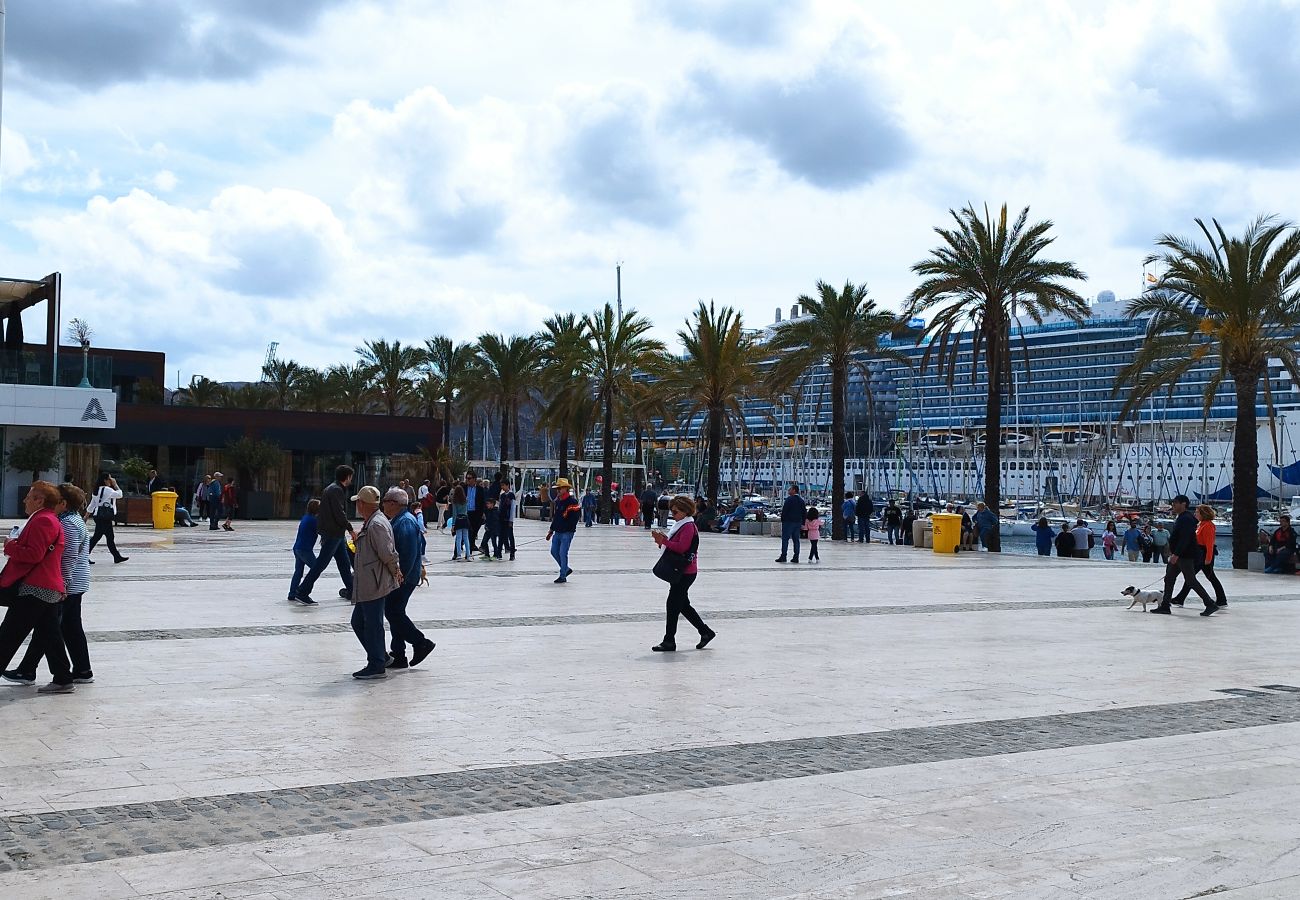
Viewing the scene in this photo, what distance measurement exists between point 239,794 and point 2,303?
145 ft

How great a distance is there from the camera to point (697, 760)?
7.19 metres

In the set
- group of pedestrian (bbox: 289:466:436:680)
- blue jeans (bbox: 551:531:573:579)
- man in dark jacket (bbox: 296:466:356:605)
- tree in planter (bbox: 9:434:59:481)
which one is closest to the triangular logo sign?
tree in planter (bbox: 9:434:59:481)

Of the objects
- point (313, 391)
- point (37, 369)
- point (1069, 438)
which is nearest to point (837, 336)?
point (37, 369)

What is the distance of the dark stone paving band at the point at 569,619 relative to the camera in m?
A: 12.0

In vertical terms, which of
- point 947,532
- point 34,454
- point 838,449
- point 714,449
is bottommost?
point 947,532

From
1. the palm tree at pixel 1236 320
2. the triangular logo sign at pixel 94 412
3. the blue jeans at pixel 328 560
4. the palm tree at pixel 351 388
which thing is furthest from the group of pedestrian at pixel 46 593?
the palm tree at pixel 351 388

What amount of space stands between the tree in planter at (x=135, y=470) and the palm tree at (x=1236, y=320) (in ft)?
97.0

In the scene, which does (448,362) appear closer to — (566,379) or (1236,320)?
(566,379)

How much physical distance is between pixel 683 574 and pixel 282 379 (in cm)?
6190

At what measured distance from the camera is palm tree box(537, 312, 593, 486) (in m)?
49.2

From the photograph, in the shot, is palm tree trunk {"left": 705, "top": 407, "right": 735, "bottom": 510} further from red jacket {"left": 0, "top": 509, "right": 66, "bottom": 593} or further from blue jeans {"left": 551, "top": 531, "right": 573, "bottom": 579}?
red jacket {"left": 0, "top": 509, "right": 66, "bottom": 593}

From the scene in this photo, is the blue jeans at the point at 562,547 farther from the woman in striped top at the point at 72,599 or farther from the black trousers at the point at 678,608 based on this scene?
the woman in striped top at the point at 72,599

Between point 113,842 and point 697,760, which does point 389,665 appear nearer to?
point 697,760

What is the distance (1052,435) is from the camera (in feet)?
355
